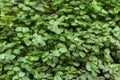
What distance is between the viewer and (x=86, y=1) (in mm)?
2963

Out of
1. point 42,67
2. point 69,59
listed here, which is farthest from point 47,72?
point 69,59

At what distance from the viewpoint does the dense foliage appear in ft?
8.11

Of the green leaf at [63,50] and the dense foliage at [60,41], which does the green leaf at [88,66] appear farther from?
the green leaf at [63,50]

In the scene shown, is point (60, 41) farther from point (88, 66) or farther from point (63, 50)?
point (88, 66)

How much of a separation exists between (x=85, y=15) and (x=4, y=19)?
30.9 inches

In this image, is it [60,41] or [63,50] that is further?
[60,41]

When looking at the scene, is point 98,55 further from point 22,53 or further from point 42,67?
point 22,53

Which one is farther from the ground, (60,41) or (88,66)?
(60,41)

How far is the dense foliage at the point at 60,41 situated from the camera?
2473mm

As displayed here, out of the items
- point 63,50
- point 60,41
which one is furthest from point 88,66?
point 60,41

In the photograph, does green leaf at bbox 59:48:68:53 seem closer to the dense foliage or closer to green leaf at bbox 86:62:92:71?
the dense foliage

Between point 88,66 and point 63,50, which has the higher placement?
point 63,50

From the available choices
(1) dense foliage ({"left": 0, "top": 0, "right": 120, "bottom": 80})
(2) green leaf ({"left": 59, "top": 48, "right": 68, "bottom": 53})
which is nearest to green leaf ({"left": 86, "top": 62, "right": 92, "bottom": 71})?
(1) dense foliage ({"left": 0, "top": 0, "right": 120, "bottom": 80})

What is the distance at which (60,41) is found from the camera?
262cm
